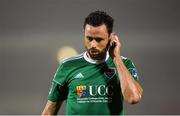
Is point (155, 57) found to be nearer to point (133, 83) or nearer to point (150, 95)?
point (150, 95)

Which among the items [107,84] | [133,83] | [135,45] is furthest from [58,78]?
[135,45]

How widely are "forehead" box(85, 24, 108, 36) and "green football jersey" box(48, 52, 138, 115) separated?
135 mm

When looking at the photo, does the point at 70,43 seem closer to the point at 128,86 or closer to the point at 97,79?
the point at 97,79

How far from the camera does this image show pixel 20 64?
3.28m

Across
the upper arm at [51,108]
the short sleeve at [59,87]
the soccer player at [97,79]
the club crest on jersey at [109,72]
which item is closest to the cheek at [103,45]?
the soccer player at [97,79]

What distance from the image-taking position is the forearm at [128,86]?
1.41 m

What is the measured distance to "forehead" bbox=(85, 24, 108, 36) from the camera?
146 cm

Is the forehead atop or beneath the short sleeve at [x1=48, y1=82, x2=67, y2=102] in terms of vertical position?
atop

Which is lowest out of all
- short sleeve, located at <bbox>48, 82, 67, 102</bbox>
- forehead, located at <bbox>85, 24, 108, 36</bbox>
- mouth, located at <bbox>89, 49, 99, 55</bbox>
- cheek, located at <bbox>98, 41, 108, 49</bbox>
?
short sleeve, located at <bbox>48, 82, 67, 102</bbox>

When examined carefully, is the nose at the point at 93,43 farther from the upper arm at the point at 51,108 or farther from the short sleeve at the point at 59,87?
the upper arm at the point at 51,108

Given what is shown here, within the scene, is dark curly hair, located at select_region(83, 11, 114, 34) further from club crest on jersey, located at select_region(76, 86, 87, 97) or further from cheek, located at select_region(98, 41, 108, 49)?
club crest on jersey, located at select_region(76, 86, 87, 97)

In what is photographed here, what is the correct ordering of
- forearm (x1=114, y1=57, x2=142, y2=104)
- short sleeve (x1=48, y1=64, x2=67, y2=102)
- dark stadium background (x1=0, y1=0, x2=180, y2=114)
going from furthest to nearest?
dark stadium background (x1=0, y1=0, x2=180, y2=114) → short sleeve (x1=48, y1=64, x2=67, y2=102) → forearm (x1=114, y1=57, x2=142, y2=104)

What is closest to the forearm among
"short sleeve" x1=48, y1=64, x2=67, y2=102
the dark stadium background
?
"short sleeve" x1=48, y1=64, x2=67, y2=102

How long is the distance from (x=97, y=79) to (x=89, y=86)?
0.05 m
